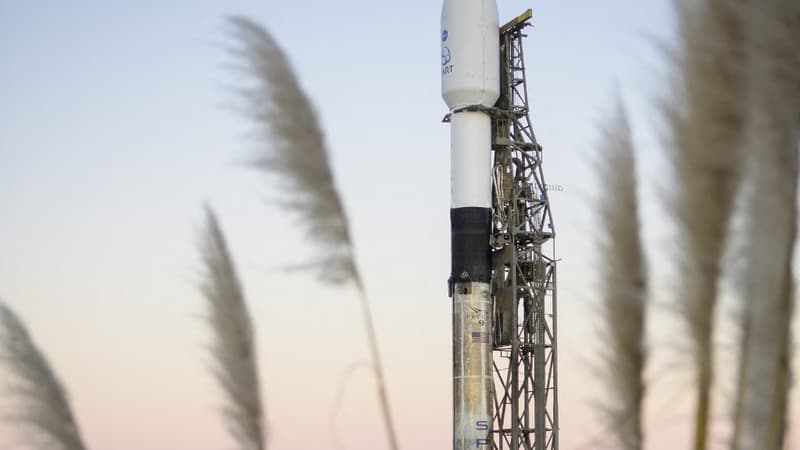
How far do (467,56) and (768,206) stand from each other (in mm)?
34518

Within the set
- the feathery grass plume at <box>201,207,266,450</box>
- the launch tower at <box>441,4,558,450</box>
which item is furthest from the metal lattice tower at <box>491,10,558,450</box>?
the feathery grass plume at <box>201,207,266,450</box>

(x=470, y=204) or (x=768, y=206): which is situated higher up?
(x=768, y=206)

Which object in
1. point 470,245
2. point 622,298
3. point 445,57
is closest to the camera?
point 622,298

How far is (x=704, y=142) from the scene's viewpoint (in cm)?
471

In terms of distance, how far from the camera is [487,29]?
129 ft

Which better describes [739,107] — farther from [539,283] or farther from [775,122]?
[539,283]

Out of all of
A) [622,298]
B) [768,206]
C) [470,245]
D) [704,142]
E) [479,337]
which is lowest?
[479,337]

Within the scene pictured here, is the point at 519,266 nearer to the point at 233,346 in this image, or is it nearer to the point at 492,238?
the point at 492,238

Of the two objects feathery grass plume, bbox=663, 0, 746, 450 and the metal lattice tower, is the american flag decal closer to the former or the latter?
the metal lattice tower

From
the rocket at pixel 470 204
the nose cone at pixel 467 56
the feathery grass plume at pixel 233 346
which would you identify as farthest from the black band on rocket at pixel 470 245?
the feathery grass plume at pixel 233 346

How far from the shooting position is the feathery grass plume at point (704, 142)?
4.65 m

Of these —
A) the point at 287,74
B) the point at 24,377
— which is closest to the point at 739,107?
the point at 287,74

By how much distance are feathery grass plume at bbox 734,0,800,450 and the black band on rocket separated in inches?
1311

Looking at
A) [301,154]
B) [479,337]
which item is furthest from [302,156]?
[479,337]
